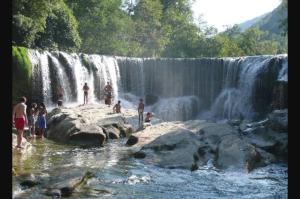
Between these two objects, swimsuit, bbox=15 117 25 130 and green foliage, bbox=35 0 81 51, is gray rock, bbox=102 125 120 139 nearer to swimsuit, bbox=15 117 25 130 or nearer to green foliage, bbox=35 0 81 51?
swimsuit, bbox=15 117 25 130

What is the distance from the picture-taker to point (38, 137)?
60.2 feet

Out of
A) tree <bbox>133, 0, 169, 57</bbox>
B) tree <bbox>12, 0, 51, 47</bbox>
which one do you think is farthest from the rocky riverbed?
tree <bbox>133, 0, 169, 57</bbox>

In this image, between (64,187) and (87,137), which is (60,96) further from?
(64,187)

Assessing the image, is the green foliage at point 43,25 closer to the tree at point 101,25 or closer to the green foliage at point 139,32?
the green foliage at point 139,32

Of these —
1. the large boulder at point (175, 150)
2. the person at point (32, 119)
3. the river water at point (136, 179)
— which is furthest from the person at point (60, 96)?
the large boulder at point (175, 150)

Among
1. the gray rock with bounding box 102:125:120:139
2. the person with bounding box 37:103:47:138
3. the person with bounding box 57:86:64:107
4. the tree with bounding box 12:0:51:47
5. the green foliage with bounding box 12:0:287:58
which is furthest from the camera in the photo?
the green foliage with bounding box 12:0:287:58

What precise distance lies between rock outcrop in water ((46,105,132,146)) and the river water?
7.96ft

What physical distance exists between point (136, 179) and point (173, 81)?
23.5 m

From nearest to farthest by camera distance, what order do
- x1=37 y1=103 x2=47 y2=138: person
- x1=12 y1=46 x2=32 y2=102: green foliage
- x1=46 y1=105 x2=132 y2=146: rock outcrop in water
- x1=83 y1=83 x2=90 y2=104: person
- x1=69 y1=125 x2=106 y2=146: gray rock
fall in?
x1=37 y1=103 x2=47 y2=138: person < x1=69 y1=125 x2=106 y2=146: gray rock < x1=46 y1=105 x2=132 y2=146: rock outcrop in water < x1=12 y1=46 x2=32 y2=102: green foliage < x1=83 y1=83 x2=90 y2=104: person

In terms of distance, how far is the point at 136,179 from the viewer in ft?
38.5

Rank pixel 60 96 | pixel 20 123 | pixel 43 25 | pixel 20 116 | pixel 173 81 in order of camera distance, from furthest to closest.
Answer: pixel 173 81
pixel 43 25
pixel 60 96
pixel 20 116
pixel 20 123

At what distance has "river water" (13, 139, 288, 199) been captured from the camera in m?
10.3

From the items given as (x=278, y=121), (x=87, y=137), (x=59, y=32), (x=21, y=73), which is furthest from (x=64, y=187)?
→ (x=59, y=32)

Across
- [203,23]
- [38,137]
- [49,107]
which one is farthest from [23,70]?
[203,23]
